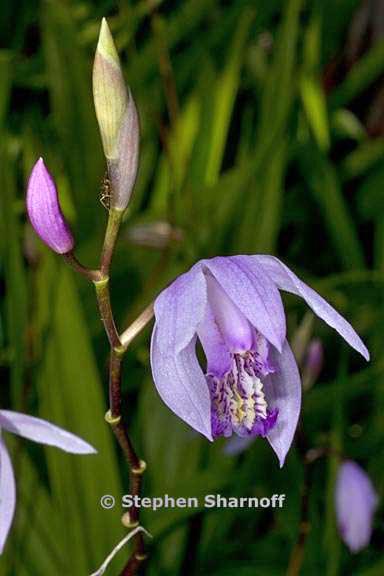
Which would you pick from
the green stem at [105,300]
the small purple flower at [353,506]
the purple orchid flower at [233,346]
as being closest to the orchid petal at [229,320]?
the purple orchid flower at [233,346]

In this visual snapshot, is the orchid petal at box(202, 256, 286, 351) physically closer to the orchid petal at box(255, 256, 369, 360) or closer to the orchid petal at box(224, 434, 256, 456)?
the orchid petal at box(255, 256, 369, 360)

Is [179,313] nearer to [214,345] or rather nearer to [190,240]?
[214,345]

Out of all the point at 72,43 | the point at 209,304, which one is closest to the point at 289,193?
the point at 72,43

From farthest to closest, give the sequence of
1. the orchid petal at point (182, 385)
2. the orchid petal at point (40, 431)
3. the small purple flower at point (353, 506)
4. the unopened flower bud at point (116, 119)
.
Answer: the small purple flower at point (353, 506), the orchid petal at point (40, 431), the orchid petal at point (182, 385), the unopened flower bud at point (116, 119)

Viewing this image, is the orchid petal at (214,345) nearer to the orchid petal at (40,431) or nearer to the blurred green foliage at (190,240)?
the orchid petal at (40,431)

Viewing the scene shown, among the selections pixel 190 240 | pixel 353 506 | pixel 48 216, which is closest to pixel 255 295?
pixel 48 216

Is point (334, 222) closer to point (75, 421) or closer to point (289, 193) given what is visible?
point (289, 193)
